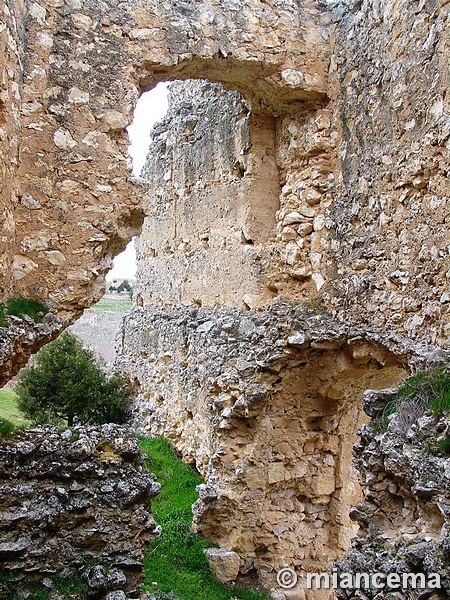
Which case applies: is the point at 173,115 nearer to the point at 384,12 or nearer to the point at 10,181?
the point at 384,12

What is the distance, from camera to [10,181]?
4.66 m

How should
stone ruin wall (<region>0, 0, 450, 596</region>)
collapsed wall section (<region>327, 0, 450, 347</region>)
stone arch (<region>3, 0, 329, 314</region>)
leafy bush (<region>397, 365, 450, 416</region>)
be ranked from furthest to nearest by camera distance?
1. stone arch (<region>3, 0, 329, 314</region>)
2. stone ruin wall (<region>0, 0, 450, 596</region>)
3. collapsed wall section (<region>327, 0, 450, 347</region>)
4. leafy bush (<region>397, 365, 450, 416</region>)

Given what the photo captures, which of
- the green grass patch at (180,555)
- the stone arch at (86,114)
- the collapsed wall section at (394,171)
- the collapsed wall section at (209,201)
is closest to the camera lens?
the collapsed wall section at (394,171)

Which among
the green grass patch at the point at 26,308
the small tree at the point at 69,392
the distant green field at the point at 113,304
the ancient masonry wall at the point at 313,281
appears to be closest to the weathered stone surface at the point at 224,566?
the ancient masonry wall at the point at 313,281

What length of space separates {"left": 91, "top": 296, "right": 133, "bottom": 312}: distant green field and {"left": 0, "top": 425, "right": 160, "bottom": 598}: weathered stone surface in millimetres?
17694

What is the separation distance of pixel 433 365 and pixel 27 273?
3.59 meters

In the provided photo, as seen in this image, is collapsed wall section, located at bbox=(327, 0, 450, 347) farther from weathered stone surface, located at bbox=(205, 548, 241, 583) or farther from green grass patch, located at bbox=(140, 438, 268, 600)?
green grass patch, located at bbox=(140, 438, 268, 600)

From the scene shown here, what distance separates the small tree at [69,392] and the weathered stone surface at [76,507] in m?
5.98

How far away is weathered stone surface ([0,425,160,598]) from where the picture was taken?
13.5 feet

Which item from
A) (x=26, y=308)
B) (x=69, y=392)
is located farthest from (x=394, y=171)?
(x=69, y=392)

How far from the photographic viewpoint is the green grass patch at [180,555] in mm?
5680

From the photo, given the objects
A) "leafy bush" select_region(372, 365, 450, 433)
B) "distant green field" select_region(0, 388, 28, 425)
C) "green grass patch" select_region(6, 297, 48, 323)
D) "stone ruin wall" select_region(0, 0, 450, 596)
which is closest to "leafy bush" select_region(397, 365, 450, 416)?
"leafy bush" select_region(372, 365, 450, 433)

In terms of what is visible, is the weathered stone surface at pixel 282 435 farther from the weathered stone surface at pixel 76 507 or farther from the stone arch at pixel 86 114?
the stone arch at pixel 86 114

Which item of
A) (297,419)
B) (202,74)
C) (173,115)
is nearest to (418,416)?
(297,419)
